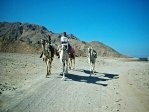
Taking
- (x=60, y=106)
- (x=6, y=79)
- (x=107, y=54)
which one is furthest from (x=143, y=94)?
(x=107, y=54)

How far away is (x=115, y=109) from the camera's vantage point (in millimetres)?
13656

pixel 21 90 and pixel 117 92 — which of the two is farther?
pixel 117 92

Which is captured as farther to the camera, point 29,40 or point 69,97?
point 29,40

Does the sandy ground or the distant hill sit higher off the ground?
the distant hill

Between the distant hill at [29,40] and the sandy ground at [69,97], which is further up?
the distant hill at [29,40]

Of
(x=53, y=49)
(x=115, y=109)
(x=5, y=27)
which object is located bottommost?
(x=115, y=109)

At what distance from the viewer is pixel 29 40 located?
372ft

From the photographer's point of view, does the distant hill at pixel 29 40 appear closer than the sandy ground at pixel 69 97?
No

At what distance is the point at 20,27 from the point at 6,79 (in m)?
139

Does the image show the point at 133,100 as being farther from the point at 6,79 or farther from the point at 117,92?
the point at 6,79

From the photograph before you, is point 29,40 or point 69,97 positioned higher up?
point 29,40

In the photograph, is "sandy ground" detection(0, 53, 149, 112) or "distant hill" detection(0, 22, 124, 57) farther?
"distant hill" detection(0, 22, 124, 57)

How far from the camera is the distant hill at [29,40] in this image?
75.6 meters

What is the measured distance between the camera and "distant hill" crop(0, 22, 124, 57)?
248 ft
